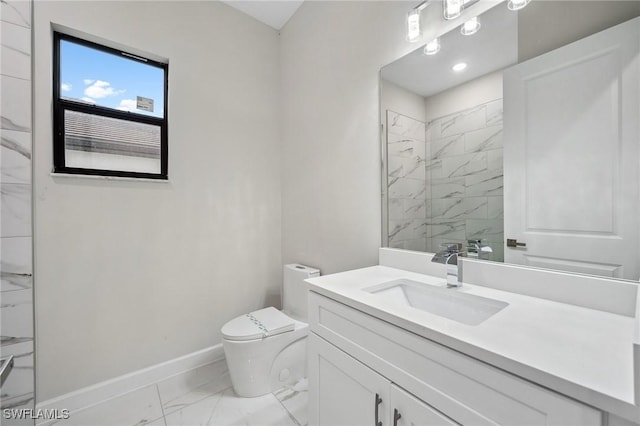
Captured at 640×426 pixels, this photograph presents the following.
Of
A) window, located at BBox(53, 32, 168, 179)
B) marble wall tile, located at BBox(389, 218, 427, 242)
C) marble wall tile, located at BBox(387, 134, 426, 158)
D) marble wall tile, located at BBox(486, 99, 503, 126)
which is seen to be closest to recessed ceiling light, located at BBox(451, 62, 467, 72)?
marble wall tile, located at BBox(486, 99, 503, 126)

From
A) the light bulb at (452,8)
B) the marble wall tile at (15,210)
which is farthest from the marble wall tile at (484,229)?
the marble wall tile at (15,210)

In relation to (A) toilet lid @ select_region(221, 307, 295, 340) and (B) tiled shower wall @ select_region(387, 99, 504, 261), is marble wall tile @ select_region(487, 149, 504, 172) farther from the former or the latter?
(A) toilet lid @ select_region(221, 307, 295, 340)

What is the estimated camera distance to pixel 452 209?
125cm

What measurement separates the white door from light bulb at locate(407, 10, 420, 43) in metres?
0.48

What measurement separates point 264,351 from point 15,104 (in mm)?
1857

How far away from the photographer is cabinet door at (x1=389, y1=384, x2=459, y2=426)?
2.20 feet

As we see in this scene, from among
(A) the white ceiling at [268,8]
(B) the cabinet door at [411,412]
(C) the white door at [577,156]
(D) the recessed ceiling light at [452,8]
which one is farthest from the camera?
(A) the white ceiling at [268,8]

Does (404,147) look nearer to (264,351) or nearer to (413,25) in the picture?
(413,25)

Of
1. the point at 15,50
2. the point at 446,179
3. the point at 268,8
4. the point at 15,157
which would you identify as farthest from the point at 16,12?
the point at 446,179

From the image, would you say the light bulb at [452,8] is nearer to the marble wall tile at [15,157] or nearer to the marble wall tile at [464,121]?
the marble wall tile at [464,121]

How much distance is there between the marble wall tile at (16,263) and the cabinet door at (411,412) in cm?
185

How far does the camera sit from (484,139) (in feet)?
3.71

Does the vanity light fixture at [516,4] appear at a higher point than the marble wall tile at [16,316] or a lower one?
higher

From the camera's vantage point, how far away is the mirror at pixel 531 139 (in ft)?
2.69
